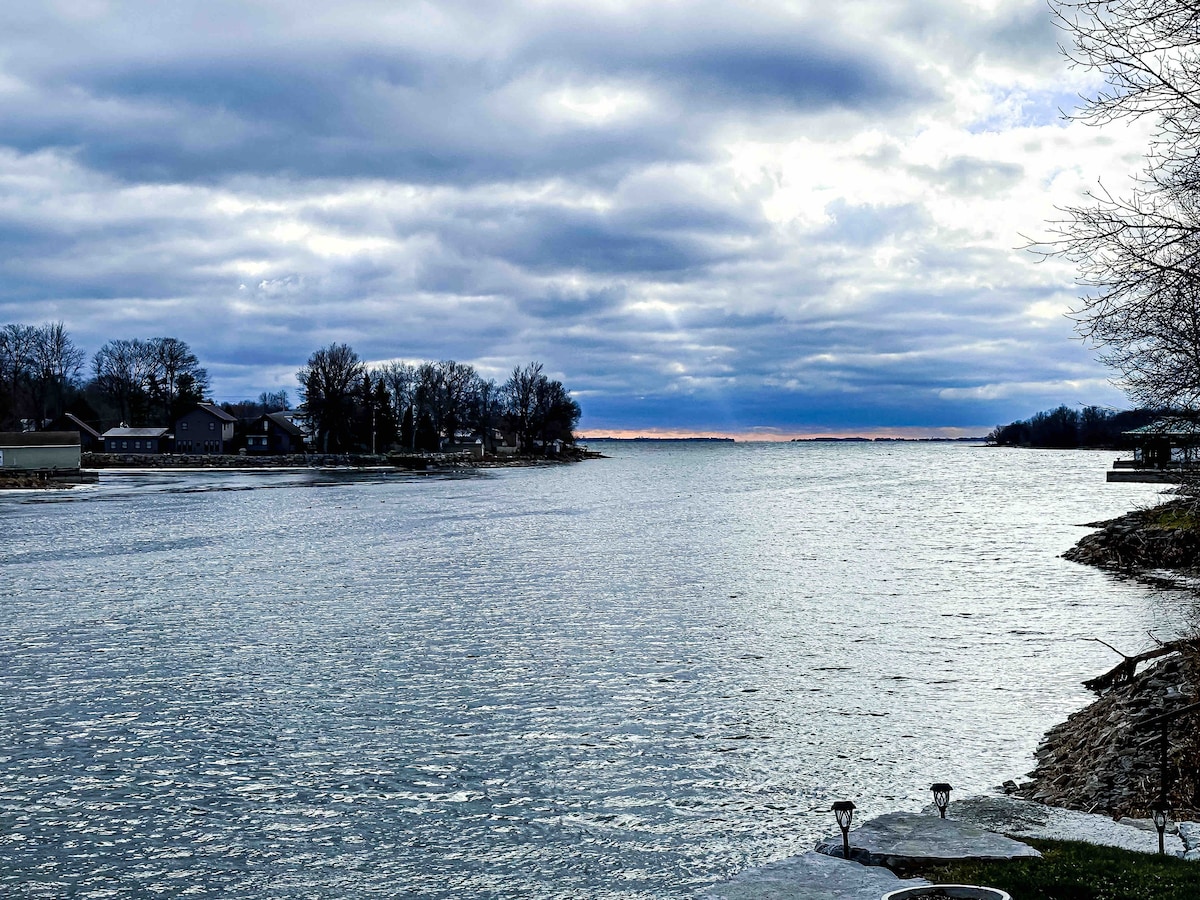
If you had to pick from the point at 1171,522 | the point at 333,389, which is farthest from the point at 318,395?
the point at 1171,522

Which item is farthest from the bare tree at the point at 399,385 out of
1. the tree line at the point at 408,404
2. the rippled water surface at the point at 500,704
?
the rippled water surface at the point at 500,704

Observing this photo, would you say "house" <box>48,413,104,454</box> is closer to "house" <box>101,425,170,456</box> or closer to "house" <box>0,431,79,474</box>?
"house" <box>101,425,170,456</box>

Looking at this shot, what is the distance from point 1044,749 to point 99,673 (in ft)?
53.3

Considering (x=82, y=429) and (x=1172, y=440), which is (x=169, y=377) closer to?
(x=82, y=429)

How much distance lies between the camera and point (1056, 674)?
1884 centimetres

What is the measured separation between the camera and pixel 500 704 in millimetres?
16344

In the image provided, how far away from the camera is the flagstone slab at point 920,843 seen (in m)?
9.15

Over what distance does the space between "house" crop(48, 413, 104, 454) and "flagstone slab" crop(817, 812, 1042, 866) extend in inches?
6269

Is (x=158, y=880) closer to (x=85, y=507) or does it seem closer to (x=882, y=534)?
(x=882, y=534)

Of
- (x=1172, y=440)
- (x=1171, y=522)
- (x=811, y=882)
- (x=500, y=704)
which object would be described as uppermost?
(x=1172, y=440)

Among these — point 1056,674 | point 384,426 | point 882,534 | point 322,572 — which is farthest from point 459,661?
point 384,426

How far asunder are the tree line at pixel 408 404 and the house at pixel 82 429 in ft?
108

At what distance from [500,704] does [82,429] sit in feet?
520

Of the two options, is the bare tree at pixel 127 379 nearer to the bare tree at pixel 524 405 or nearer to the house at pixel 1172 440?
the bare tree at pixel 524 405
